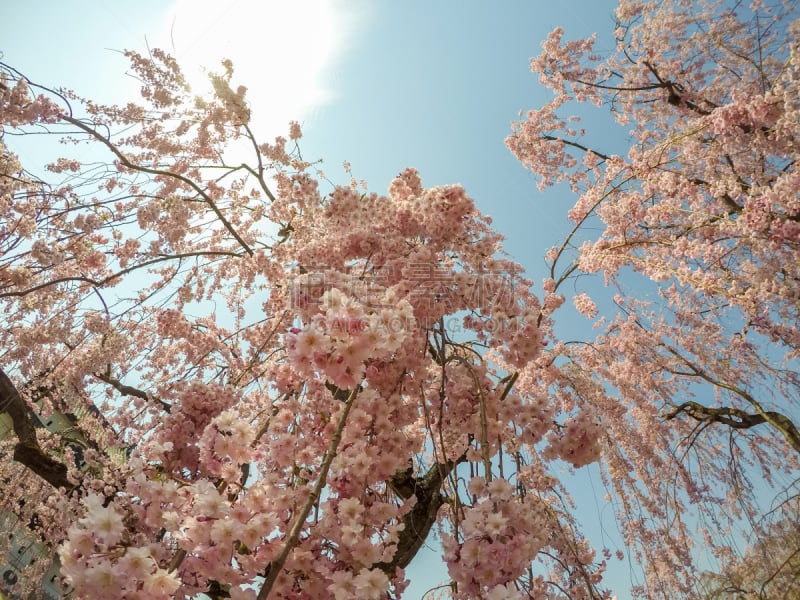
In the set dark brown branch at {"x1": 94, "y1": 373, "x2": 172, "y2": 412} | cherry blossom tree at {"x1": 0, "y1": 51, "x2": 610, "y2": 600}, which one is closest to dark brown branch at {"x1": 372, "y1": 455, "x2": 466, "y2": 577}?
cherry blossom tree at {"x1": 0, "y1": 51, "x2": 610, "y2": 600}

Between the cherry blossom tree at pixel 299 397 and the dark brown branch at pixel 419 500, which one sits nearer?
the cherry blossom tree at pixel 299 397

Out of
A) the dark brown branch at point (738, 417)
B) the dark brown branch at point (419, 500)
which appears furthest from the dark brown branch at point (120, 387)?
the dark brown branch at point (738, 417)

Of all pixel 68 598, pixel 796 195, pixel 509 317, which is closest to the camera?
pixel 509 317

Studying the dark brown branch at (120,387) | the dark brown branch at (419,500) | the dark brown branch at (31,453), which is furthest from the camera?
the dark brown branch at (120,387)

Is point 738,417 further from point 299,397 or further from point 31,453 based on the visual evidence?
point 31,453

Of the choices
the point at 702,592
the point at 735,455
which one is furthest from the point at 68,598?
the point at 735,455

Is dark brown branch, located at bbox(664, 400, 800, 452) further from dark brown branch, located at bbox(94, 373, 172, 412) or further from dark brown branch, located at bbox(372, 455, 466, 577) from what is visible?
dark brown branch, located at bbox(94, 373, 172, 412)

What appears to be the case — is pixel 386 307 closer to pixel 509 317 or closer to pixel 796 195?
pixel 509 317

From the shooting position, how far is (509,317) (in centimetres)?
257

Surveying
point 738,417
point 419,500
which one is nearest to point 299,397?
point 419,500

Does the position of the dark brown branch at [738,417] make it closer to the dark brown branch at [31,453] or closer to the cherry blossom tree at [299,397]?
the cherry blossom tree at [299,397]

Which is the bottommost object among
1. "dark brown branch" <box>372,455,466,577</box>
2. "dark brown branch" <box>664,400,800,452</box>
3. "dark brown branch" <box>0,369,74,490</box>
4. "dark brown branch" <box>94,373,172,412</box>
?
"dark brown branch" <box>0,369,74,490</box>

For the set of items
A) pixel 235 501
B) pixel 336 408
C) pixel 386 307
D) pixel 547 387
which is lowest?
Result: pixel 235 501

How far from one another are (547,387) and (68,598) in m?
4.86
